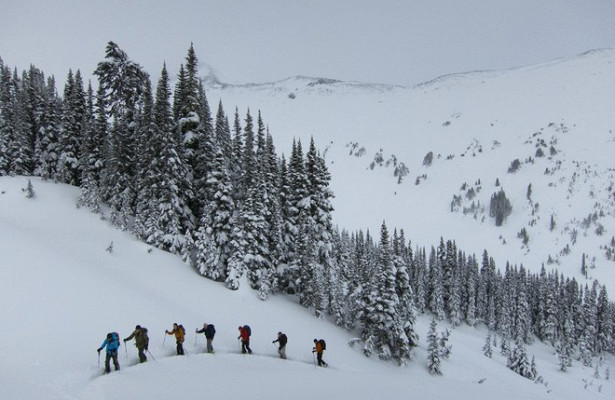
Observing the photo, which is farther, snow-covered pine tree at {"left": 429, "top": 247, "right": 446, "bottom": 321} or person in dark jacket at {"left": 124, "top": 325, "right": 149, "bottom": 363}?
snow-covered pine tree at {"left": 429, "top": 247, "right": 446, "bottom": 321}

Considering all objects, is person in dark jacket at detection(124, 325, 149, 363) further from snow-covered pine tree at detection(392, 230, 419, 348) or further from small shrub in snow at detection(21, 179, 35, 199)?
snow-covered pine tree at detection(392, 230, 419, 348)

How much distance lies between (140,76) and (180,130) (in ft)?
26.8

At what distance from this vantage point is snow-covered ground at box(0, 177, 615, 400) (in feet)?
51.9

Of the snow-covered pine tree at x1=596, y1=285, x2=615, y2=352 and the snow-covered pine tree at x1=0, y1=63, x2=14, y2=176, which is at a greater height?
the snow-covered pine tree at x1=0, y1=63, x2=14, y2=176

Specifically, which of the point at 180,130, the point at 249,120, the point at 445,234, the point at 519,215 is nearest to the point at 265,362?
the point at 180,130

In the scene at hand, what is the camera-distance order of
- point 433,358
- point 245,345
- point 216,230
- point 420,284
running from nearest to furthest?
point 245,345 < point 433,358 < point 216,230 < point 420,284

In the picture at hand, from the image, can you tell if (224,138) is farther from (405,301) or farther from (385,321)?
(385,321)

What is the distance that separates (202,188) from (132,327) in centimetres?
1951

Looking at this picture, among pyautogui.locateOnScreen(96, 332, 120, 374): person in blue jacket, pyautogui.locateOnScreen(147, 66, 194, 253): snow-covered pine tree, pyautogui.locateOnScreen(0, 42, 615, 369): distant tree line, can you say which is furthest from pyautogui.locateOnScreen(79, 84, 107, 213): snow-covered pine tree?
pyautogui.locateOnScreen(96, 332, 120, 374): person in blue jacket

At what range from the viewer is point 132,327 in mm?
20609

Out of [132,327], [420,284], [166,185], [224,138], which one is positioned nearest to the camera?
[132,327]

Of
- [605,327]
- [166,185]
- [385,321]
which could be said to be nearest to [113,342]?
[166,185]

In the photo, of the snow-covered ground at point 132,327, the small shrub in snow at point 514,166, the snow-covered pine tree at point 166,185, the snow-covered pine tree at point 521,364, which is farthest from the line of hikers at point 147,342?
the small shrub in snow at point 514,166

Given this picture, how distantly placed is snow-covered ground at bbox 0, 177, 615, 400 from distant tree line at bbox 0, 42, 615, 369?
206 cm
